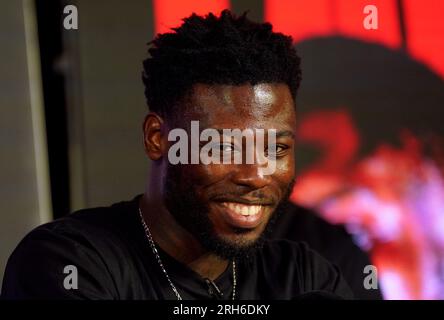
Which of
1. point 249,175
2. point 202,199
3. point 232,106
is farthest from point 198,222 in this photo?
point 232,106

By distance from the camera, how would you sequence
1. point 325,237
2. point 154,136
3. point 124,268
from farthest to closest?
point 325,237
point 154,136
point 124,268

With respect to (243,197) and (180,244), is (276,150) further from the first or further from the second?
(180,244)

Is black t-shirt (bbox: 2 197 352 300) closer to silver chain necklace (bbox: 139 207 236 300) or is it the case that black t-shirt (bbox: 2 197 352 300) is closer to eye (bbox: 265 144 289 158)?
silver chain necklace (bbox: 139 207 236 300)

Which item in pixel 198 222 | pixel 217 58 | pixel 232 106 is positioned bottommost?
pixel 198 222

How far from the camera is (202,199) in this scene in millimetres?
1519

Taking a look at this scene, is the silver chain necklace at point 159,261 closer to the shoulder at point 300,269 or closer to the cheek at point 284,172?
the shoulder at point 300,269

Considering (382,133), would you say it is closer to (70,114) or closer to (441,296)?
(441,296)

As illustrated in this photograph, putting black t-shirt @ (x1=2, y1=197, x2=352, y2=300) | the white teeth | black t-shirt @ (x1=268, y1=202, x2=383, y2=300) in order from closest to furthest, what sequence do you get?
black t-shirt @ (x1=2, y1=197, x2=352, y2=300) → the white teeth → black t-shirt @ (x1=268, y1=202, x2=383, y2=300)

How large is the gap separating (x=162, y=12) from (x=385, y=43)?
63cm

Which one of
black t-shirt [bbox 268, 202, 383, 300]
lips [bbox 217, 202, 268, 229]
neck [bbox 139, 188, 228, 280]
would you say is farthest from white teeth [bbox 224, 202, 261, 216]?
black t-shirt [bbox 268, 202, 383, 300]

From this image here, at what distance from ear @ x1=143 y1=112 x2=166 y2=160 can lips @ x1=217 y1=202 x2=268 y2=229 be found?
193 mm

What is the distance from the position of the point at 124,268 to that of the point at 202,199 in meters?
0.22

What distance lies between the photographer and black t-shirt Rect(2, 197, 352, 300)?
140 centimetres

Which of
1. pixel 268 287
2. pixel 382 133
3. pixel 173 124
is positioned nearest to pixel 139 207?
pixel 173 124
